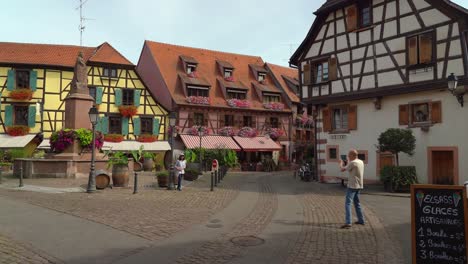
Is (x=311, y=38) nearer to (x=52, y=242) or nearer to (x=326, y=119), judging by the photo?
(x=326, y=119)

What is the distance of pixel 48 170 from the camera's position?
19.2 m

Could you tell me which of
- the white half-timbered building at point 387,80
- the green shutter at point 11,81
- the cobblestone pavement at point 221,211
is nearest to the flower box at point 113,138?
the green shutter at point 11,81

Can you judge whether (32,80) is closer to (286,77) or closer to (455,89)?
(286,77)

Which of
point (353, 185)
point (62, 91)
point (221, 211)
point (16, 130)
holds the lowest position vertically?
point (221, 211)

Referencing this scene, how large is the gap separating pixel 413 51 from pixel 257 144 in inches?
836

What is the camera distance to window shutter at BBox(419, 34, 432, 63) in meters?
16.9

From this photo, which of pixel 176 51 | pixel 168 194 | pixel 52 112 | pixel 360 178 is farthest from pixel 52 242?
pixel 176 51

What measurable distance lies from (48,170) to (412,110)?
57.3 feet

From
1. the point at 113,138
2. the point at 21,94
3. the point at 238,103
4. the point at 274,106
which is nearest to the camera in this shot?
the point at 21,94

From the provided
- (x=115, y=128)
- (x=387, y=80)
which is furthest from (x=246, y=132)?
(x=387, y=80)

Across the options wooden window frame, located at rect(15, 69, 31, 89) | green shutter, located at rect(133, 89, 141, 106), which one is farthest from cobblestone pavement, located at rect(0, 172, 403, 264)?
green shutter, located at rect(133, 89, 141, 106)

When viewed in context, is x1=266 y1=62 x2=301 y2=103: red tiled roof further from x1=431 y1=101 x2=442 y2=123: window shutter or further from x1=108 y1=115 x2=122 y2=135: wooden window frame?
x1=431 y1=101 x2=442 y2=123: window shutter

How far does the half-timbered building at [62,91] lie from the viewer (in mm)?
31094

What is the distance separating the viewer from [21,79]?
3161 cm
